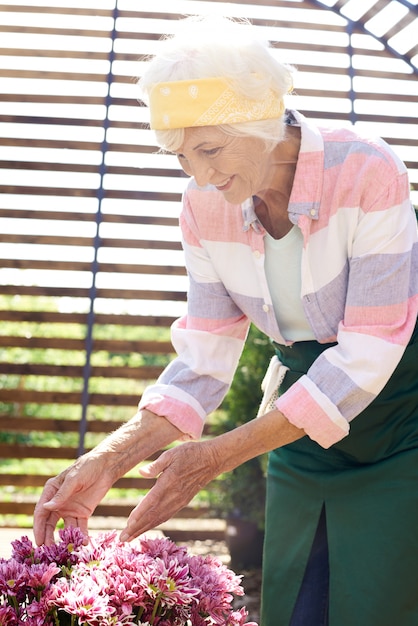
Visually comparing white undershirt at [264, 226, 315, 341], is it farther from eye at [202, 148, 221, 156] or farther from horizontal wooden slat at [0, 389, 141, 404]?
horizontal wooden slat at [0, 389, 141, 404]

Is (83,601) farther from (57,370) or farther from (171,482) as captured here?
(57,370)

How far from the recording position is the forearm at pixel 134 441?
149 cm

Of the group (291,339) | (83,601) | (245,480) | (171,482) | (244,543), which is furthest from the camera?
(244,543)

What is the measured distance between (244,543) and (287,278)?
136 inches

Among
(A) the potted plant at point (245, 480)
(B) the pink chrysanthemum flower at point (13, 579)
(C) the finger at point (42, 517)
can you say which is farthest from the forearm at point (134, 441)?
(A) the potted plant at point (245, 480)

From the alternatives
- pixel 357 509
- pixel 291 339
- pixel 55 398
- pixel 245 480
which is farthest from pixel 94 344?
pixel 357 509

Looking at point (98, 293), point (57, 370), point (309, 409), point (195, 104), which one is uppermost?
point (195, 104)

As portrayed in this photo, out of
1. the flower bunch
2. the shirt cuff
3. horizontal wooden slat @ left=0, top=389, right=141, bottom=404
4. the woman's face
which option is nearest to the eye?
the woman's face

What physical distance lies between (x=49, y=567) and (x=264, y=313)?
0.80 m

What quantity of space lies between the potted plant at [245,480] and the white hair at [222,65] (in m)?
2.92

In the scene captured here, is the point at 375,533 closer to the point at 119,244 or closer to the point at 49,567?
the point at 49,567

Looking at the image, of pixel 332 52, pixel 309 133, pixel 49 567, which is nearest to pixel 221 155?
pixel 309 133

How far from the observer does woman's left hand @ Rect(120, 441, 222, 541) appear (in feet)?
4.33

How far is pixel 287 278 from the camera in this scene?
1.63 meters
